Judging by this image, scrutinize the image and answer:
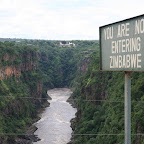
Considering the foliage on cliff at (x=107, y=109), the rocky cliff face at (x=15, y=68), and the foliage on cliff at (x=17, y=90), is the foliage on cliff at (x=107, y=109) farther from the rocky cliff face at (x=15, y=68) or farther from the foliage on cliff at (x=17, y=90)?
the rocky cliff face at (x=15, y=68)

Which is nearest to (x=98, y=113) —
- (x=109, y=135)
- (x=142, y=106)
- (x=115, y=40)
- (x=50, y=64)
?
(x=109, y=135)

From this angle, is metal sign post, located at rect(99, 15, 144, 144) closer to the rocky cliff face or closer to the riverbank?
the riverbank

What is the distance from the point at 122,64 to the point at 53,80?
14155 centimetres

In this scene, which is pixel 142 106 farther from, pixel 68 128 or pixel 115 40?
pixel 68 128

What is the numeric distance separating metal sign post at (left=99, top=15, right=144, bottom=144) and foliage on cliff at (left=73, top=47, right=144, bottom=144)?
2316cm

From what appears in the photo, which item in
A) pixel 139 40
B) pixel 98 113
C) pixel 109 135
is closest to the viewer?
pixel 139 40

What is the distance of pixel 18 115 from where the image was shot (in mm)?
81125

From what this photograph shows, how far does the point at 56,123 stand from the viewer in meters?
78.4

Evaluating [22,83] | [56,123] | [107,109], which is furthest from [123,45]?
[22,83]

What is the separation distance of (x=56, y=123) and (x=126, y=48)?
229 ft

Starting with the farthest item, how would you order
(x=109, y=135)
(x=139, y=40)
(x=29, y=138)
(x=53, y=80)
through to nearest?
(x=53, y=80) → (x=29, y=138) → (x=109, y=135) → (x=139, y=40)

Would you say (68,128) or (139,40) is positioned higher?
(139,40)

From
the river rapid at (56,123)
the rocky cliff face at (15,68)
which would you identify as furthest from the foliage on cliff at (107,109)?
the rocky cliff face at (15,68)

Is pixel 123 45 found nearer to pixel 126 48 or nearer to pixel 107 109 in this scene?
pixel 126 48
